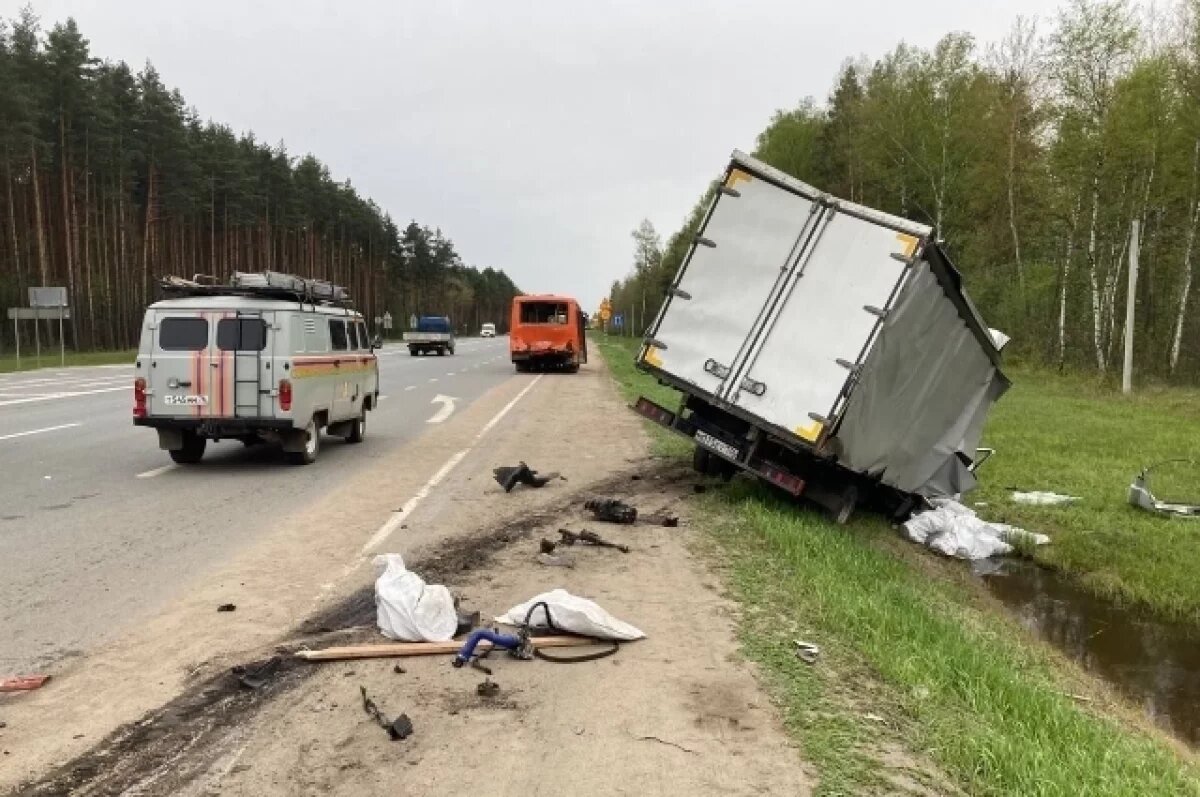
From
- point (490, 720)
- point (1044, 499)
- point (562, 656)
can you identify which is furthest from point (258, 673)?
point (1044, 499)

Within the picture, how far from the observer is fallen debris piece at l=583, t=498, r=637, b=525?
28.2 ft

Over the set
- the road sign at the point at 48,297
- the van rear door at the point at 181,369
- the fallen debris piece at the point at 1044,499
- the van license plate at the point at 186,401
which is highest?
the road sign at the point at 48,297

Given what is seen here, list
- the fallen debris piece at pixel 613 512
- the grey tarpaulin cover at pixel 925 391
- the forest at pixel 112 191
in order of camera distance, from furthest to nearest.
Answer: the forest at pixel 112 191, the grey tarpaulin cover at pixel 925 391, the fallen debris piece at pixel 613 512

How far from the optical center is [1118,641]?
7180 mm

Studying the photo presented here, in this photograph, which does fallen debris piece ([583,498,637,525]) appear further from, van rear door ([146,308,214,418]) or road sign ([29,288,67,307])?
road sign ([29,288,67,307])

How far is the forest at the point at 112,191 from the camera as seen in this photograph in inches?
1785

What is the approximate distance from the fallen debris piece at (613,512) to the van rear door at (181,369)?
5.46 m

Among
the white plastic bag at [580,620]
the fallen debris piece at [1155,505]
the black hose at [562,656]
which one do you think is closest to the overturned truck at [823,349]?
the fallen debris piece at [1155,505]

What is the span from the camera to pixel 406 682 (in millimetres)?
4598

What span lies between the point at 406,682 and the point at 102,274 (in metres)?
57.3

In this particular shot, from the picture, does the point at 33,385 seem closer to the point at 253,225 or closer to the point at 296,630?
the point at 296,630

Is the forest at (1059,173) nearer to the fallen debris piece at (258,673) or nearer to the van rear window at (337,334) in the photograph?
the van rear window at (337,334)

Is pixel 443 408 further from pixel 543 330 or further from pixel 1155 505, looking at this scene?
pixel 543 330

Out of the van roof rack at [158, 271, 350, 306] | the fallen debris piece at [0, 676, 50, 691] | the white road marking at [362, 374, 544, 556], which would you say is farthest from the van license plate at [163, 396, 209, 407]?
the fallen debris piece at [0, 676, 50, 691]
